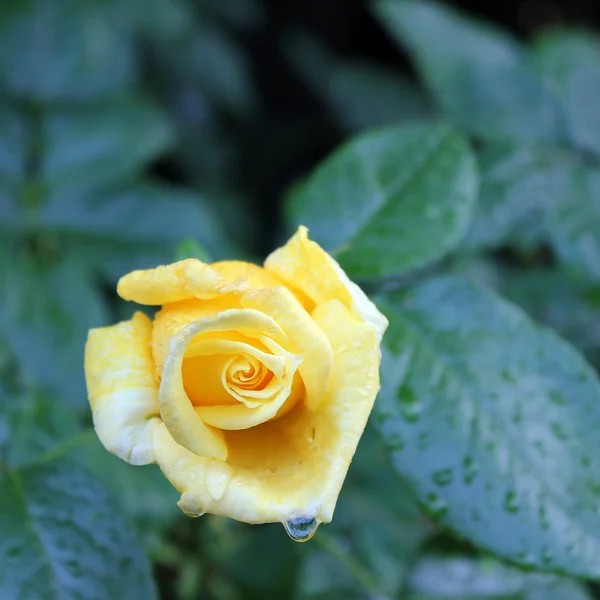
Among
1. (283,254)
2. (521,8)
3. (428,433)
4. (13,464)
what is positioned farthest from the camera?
(521,8)

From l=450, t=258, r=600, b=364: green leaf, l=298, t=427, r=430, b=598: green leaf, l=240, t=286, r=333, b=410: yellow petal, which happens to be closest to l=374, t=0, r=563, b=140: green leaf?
l=450, t=258, r=600, b=364: green leaf

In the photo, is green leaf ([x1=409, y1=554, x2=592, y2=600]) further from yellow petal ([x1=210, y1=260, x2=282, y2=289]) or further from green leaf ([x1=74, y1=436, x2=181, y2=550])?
yellow petal ([x1=210, y1=260, x2=282, y2=289])

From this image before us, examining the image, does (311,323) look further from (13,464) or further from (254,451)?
(13,464)

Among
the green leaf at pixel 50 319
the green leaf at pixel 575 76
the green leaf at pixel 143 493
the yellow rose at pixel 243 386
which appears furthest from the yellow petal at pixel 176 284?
the green leaf at pixel 575 76

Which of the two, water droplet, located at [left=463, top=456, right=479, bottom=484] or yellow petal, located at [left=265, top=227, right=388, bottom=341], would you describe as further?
water droplet, located at [left=463, top=456, right=479, bottom=484]

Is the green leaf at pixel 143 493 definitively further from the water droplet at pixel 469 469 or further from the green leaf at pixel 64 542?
the water droplet at pixel 469 469

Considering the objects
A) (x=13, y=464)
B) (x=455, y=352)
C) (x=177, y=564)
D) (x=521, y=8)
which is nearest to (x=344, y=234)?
(x=455, y=352)
